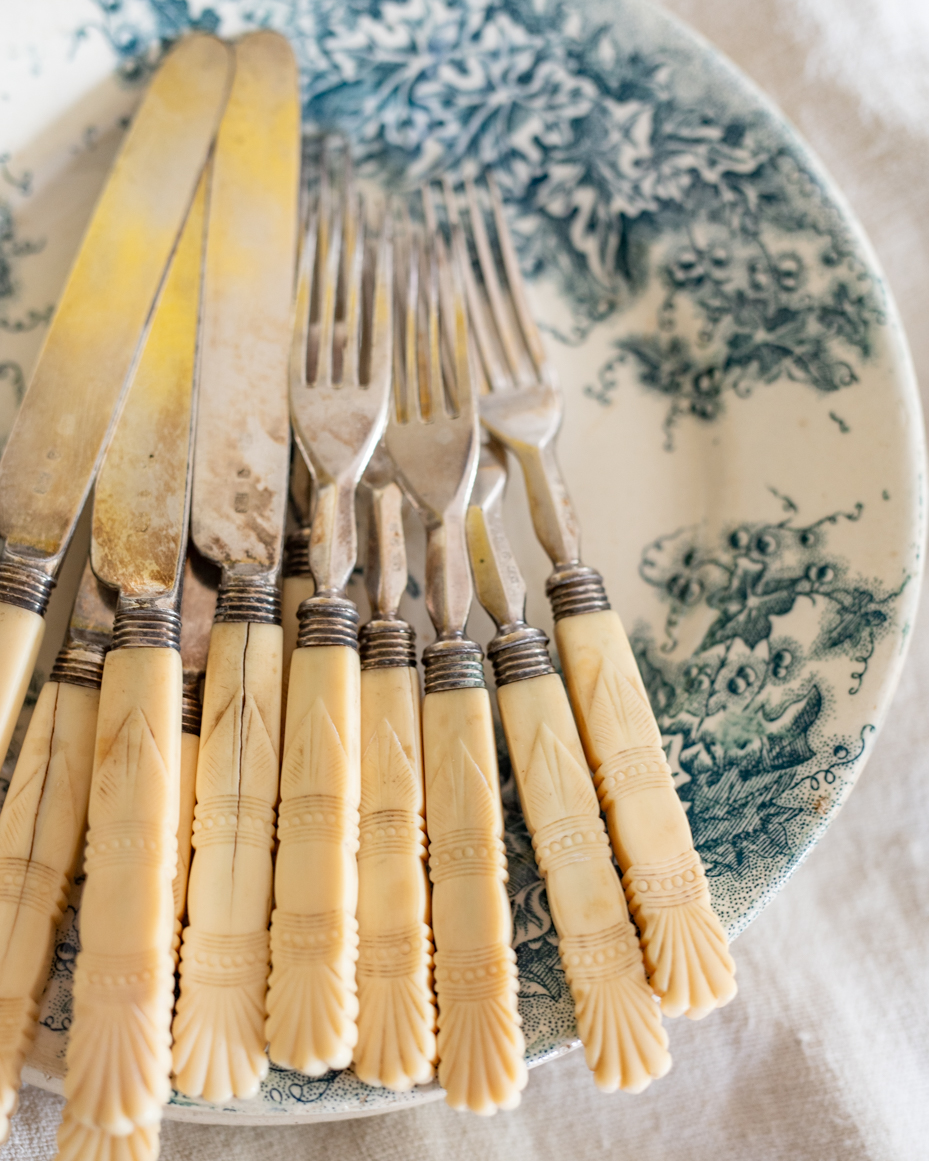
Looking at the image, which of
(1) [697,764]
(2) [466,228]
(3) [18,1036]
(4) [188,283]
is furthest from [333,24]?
(3) [18,1036]

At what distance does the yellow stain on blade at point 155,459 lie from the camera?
0.54m

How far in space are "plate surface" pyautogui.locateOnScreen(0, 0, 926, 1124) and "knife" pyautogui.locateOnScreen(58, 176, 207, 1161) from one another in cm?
8

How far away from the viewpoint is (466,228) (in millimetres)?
824

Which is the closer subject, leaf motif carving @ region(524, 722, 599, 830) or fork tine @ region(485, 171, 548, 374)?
leaf motif carving @ region(524, 722, 599, 830)

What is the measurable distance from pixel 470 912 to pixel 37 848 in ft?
0.80

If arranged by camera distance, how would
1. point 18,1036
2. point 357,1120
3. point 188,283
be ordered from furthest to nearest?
point 188,283, point 357,1120, point 18,1036

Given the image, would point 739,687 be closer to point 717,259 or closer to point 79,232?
point 717,259

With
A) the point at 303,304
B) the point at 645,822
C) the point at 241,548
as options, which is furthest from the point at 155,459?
the point at 645,822

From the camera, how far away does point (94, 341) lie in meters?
0.63

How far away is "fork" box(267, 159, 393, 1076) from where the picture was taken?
427 millimetres

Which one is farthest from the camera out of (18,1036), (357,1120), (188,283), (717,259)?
(717,259)

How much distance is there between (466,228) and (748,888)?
0.65 metres

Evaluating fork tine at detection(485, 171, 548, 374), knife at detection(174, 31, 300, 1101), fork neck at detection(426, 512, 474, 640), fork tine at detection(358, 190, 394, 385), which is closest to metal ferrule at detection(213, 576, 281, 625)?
knife at detection(174, 31, 300, 1101)

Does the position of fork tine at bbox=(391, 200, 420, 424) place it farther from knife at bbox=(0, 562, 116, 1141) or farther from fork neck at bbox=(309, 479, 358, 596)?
knife at bbox=(0, 562, 116, 1141)
